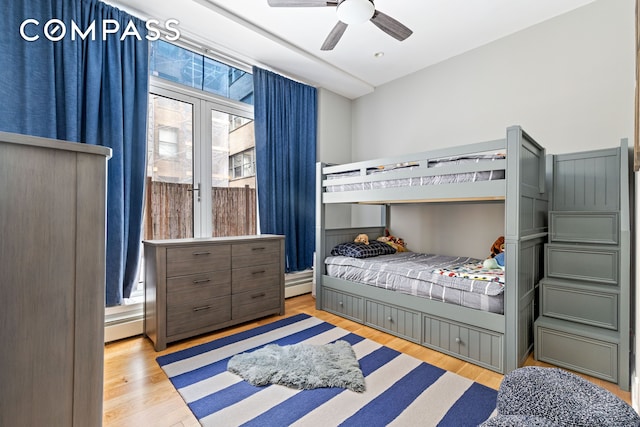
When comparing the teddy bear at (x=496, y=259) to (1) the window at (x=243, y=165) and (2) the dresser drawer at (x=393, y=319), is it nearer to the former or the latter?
(2) the dresser drawer at (x=393, y=319)

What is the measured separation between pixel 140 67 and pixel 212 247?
1.65 metres

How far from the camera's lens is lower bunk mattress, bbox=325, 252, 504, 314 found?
2.04m

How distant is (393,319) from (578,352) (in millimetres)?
1213

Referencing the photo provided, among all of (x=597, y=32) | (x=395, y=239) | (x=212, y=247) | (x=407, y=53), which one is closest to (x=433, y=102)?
(x=407, y=53)

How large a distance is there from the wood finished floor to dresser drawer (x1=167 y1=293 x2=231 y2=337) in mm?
120

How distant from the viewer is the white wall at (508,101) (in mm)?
2404

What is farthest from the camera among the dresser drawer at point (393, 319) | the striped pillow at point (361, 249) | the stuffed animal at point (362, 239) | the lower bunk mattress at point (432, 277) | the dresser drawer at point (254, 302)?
the stuffed animal at point (362, 239)

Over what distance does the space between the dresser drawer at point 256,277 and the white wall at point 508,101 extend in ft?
5.90

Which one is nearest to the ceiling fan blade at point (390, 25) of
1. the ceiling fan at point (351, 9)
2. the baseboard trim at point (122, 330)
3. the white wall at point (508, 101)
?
the ceiling fan at point (351, 9)

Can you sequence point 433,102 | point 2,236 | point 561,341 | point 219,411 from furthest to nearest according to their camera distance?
point 433,102 < point 561,341 < point 219,411 < point 2,236

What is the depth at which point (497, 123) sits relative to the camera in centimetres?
305

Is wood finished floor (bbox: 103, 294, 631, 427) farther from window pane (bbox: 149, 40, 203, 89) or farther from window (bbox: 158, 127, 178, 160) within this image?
window pane (bbox: 149, 40, 203, 89)

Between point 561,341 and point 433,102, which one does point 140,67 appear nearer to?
point 433,102

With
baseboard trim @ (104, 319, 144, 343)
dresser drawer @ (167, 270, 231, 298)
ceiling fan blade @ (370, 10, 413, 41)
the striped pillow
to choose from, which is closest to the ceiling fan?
ceiling fan blade @ (370, 10, 413, 41)
